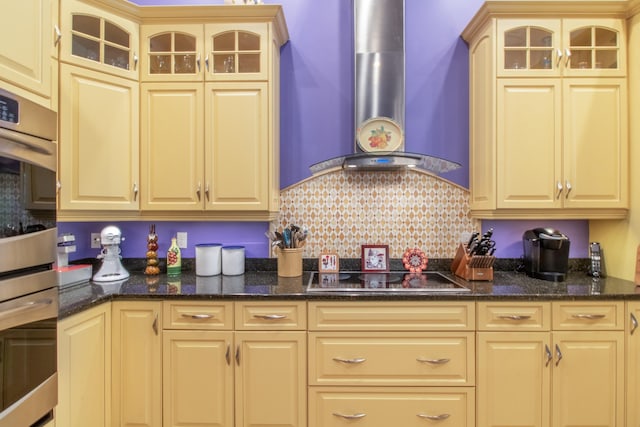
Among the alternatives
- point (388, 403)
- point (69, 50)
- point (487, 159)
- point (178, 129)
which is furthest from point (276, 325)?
point (69, 50)

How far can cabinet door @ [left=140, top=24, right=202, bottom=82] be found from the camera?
2148 millimetres

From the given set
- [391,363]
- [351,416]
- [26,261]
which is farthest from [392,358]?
[26,261]

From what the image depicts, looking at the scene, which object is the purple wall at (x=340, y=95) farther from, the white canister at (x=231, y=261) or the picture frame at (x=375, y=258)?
the picture frame at (x=375, y=258)

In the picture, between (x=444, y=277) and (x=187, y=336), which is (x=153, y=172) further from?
(x=444, y=277)

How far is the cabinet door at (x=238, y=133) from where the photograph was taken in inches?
84.2

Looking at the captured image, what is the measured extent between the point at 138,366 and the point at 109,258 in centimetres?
69

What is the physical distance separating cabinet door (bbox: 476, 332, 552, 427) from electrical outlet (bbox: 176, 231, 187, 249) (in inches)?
76.1

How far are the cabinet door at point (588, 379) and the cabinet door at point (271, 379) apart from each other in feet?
4.19

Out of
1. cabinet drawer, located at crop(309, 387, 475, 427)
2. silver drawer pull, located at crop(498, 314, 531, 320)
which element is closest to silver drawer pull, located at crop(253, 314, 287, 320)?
cabinet drawer, located at crop(309, 387, 475, 427)

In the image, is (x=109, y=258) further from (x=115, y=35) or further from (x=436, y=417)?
(x=436, y=417)

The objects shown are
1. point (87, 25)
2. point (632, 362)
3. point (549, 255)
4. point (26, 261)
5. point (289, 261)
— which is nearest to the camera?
point (26, 261)

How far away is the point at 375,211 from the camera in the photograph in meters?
2.49

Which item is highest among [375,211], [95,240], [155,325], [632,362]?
[375,211]

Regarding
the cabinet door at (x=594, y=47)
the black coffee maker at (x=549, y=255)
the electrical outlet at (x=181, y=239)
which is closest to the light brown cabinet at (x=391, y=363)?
the black coffee maker at (x=549, y=255)
